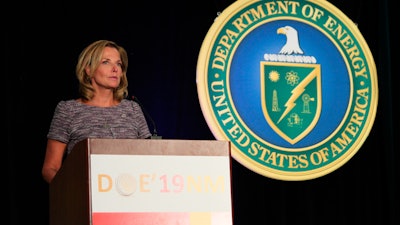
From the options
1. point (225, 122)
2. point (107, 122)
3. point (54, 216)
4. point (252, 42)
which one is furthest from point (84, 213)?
point (252, 42)

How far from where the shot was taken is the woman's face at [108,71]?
305cm

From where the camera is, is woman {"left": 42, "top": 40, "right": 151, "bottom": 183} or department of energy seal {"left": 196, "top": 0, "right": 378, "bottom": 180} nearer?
woman {"left": 42, "top": 40, "right": 151, "bottom": 183}

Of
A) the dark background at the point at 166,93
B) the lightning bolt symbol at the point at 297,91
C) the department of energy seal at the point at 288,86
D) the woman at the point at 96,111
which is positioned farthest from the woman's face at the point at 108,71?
the lightning bolt symbol at the point at 297,91

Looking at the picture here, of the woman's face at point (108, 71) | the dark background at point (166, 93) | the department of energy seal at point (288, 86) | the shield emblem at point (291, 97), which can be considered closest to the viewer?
the woman's face at point (108, 71)

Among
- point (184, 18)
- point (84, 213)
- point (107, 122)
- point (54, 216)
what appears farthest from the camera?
point (184, 18)

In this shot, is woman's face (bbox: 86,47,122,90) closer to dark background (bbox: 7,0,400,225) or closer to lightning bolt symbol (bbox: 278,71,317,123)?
dark background (bbox: 7,0,400,225)

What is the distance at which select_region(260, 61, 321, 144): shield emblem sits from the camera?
416 cm

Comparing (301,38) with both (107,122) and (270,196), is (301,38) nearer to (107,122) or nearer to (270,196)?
(270,196)

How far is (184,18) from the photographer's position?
12.9ft

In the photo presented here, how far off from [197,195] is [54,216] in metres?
0.67

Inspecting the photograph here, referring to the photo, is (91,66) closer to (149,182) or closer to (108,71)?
(108,71)

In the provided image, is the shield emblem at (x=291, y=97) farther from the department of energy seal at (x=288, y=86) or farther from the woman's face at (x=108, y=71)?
the woman's face at (x=108, y=71)

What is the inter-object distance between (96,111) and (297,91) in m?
1.61

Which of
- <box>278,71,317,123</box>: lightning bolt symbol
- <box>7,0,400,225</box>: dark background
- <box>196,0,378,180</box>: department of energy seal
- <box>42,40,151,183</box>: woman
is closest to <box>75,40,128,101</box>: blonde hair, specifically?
<box>42,40,151,183</box>: woman
